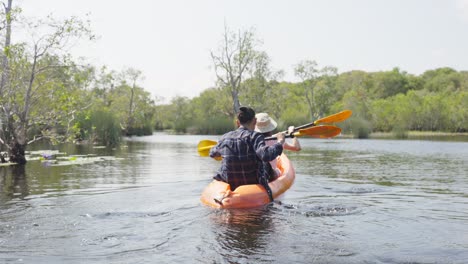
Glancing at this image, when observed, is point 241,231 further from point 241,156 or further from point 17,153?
point 17,153

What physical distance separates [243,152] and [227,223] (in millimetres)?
1012

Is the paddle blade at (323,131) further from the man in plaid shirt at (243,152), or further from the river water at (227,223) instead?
the man in plaid shirt at (243,152)

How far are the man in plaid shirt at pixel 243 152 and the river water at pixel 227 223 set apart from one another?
1.58ft

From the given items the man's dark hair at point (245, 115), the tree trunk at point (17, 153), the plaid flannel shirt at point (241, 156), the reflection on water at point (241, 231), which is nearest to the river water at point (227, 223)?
the reflection on water at point (241, 231)

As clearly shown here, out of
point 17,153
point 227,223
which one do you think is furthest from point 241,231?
point 17,153

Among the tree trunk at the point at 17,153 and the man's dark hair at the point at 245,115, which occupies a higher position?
the man's dark hair at the point at 245,115

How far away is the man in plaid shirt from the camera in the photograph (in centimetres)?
602

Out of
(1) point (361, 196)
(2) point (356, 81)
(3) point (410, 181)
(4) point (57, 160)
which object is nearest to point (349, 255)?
(1) point (361, 196)

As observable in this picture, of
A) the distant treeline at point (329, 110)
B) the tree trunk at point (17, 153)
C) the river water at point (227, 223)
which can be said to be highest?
the distant treeline at point (329, 110)

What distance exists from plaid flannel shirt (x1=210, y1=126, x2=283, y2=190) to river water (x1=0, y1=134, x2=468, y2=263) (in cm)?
48

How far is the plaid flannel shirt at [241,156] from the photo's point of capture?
235 inches

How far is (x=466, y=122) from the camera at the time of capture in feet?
154

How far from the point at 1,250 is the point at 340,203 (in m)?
4.65

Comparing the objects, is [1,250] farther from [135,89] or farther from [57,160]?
[135,89]
